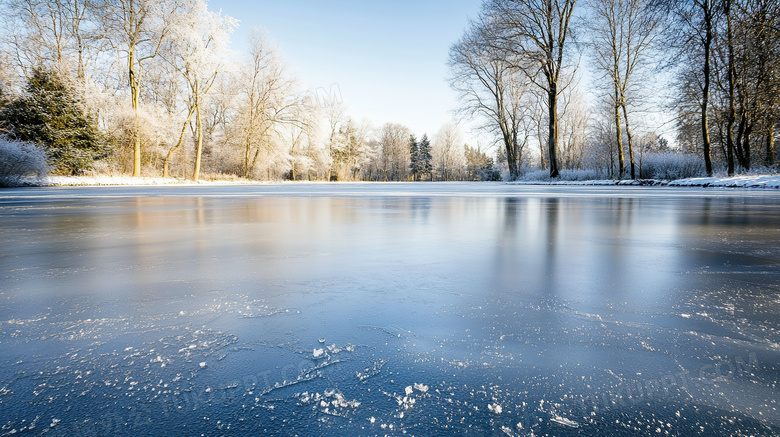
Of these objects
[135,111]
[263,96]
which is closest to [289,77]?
[263,96]

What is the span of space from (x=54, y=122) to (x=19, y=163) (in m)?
4.84

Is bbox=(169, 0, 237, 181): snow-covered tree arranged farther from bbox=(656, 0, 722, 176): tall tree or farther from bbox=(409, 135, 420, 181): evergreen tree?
bbox=(409, 135, 420, 181): evergreen tree

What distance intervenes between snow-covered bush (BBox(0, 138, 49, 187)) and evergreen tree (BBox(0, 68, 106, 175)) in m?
2.97

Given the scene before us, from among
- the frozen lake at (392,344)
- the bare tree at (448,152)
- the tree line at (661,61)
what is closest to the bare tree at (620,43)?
the tree line at (661,61)

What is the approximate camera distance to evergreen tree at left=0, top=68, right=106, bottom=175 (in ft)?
53.0

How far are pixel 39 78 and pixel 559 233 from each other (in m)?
22.9

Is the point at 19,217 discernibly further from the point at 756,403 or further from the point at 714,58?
the point at 714,58

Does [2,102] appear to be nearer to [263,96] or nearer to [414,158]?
[263,96]

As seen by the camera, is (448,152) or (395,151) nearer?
(448,152)

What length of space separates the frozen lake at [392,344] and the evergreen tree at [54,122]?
63.5ft

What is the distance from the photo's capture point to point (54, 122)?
16516mm

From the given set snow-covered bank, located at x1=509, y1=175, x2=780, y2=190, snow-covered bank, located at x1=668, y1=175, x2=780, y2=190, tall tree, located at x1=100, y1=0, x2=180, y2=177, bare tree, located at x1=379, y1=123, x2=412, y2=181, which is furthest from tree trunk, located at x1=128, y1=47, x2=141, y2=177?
bare tree, located at x1=379, y1=123, x2=412, y2=181

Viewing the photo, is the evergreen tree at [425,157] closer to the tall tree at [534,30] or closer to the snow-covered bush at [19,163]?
the tall tree at [534,30]

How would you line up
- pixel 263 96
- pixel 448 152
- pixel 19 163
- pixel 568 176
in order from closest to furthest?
pixel 19 163 → pixel 568 176 → pixel 263 96 → pixel 448 152
